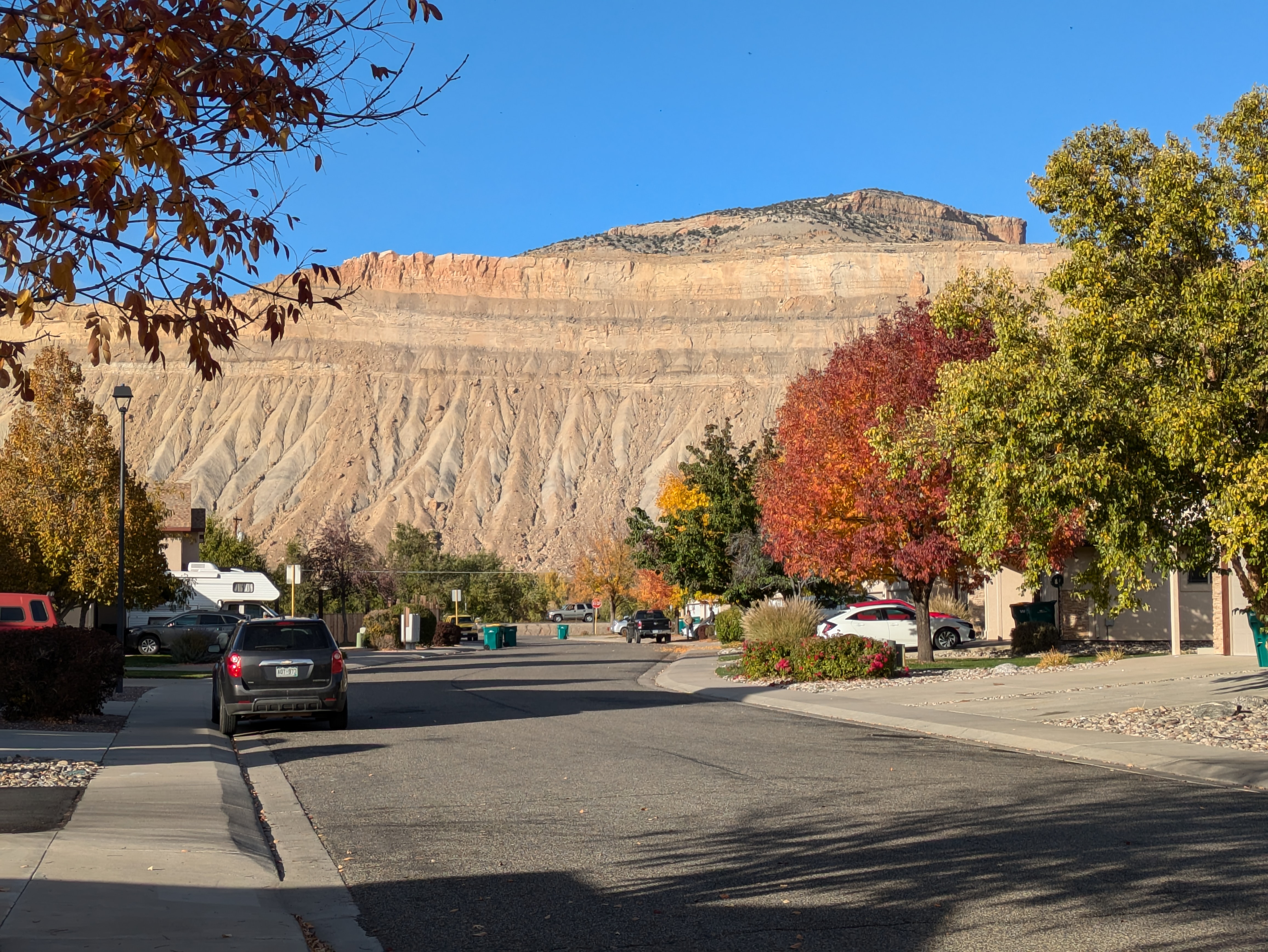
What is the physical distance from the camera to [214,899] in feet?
23.2

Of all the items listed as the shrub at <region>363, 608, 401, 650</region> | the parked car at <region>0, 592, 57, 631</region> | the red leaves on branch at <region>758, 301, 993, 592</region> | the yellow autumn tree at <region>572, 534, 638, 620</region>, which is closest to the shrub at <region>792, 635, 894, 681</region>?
the red leaves on branch at <region>758, 301, 993, 592</region>

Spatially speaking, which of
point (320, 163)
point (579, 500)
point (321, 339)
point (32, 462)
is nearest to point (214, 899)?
point (320, 163)

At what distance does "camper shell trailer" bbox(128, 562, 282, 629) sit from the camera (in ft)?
156

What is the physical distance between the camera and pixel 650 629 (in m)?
58.0

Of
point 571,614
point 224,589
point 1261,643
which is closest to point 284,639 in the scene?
point 1261,643

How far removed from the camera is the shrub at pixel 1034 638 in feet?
100

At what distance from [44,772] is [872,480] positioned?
18.5 meters

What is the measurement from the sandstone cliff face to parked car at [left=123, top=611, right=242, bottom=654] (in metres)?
57.3

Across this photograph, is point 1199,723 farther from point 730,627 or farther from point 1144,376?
point 730,627

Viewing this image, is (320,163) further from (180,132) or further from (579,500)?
(579,500)

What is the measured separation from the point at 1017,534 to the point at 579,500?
86.6 meters

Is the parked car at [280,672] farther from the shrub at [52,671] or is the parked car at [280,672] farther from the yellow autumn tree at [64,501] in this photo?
the yellow autumn tree at [64,501]

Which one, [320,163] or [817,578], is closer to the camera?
[320,163]

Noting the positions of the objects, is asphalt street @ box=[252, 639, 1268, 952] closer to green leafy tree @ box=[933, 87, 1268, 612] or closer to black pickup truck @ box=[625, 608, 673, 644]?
green leafy tree @ box=[933, 87, 1268, 612]
